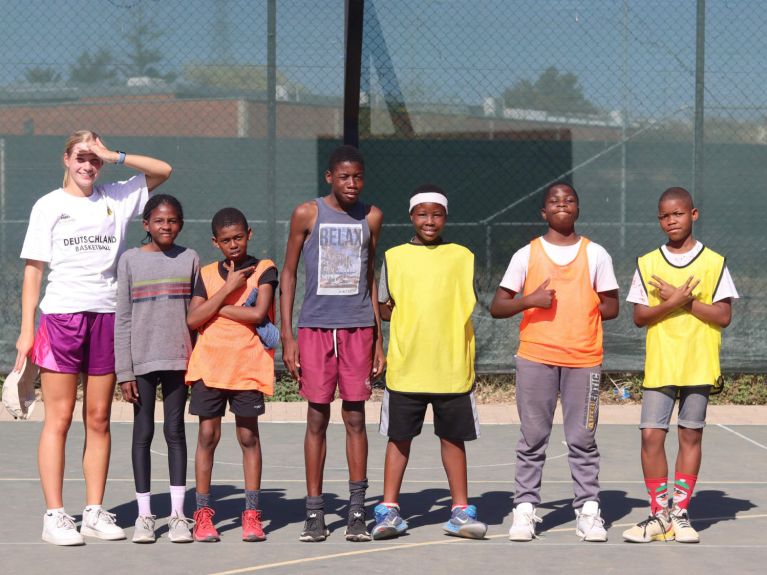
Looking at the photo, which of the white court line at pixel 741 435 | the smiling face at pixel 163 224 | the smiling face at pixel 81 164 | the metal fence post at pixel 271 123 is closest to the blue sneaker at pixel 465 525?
the smiling face at pixel 163 224

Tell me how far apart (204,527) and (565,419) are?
1.74m

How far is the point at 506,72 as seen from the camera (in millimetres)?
11312

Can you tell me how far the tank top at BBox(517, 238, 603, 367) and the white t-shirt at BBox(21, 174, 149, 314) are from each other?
76.8 inches

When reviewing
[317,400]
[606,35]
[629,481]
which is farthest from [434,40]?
[317,400]

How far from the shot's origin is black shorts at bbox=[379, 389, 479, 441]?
21.3 ft

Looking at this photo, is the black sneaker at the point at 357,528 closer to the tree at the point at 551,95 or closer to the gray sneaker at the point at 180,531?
the gray sneaker at the point at 180,531

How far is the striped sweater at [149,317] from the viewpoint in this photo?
249 inches

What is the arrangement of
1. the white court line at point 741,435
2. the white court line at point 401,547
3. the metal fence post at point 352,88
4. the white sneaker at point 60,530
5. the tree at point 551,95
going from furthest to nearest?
the tree at point 551,95
the metal fence post at point 352,88
the white court line at point 741,435
the white sneaker at point 60,530
the white court line at point 401,547

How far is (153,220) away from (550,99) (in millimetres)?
5606

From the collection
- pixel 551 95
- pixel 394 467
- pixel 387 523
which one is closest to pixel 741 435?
pixel 551 95

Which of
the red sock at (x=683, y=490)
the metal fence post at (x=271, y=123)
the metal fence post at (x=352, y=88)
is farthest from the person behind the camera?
the metal fence post at (x=271, y=123)

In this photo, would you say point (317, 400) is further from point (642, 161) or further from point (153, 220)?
point (642, 161)

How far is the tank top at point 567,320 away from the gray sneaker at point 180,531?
174 centimetres

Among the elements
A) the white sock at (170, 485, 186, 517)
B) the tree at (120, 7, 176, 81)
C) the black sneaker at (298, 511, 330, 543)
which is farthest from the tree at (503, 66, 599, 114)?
the white sock at (170, 485, 186, 517)
